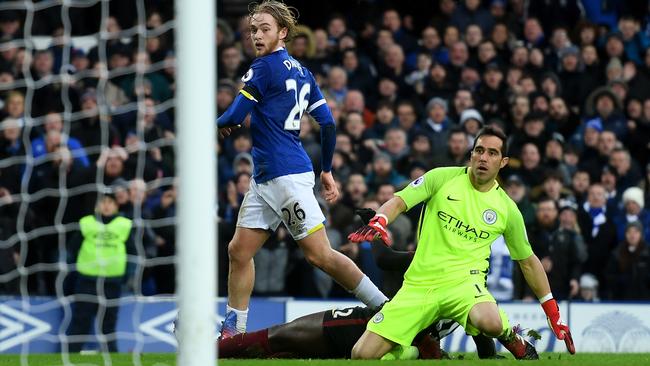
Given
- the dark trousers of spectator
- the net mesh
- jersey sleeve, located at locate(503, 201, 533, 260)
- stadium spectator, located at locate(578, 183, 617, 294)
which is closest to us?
jersey sleeve, located at locate(503, 201, 533, 260)

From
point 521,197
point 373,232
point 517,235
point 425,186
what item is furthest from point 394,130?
point 373,232

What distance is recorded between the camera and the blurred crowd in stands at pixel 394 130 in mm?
12680

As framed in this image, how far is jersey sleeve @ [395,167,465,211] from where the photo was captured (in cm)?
840

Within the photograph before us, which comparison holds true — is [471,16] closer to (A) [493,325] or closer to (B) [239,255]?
(B) [239,255]

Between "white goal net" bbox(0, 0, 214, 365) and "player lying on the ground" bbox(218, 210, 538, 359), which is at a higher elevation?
"white goal net" bbox(0, 0, 214, 365)

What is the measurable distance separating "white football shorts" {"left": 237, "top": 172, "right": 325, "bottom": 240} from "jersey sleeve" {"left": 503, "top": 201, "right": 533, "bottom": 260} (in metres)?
1.27

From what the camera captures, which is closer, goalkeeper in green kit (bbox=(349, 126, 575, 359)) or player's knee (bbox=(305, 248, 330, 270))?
goalkeeper in green kit (bbox=(349, 126, 575, 359))

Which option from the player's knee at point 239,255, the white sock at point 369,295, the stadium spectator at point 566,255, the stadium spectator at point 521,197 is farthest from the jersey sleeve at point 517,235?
the stadium spectator at point 521,197

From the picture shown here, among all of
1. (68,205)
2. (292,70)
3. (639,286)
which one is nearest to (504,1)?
(639,286)

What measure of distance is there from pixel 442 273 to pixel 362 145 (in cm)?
648

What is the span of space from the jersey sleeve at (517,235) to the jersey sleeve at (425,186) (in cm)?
47

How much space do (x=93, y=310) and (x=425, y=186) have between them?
15.0 ft

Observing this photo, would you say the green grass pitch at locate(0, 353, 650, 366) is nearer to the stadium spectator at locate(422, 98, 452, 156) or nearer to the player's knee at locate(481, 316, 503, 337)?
the player's knee at locate(481, 316, 503, 337)

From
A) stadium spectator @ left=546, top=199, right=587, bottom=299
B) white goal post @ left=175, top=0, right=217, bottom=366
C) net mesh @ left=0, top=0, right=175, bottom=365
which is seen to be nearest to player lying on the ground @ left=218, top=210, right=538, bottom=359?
net mesh @ left=0, top=0, right=175, bottom=365
